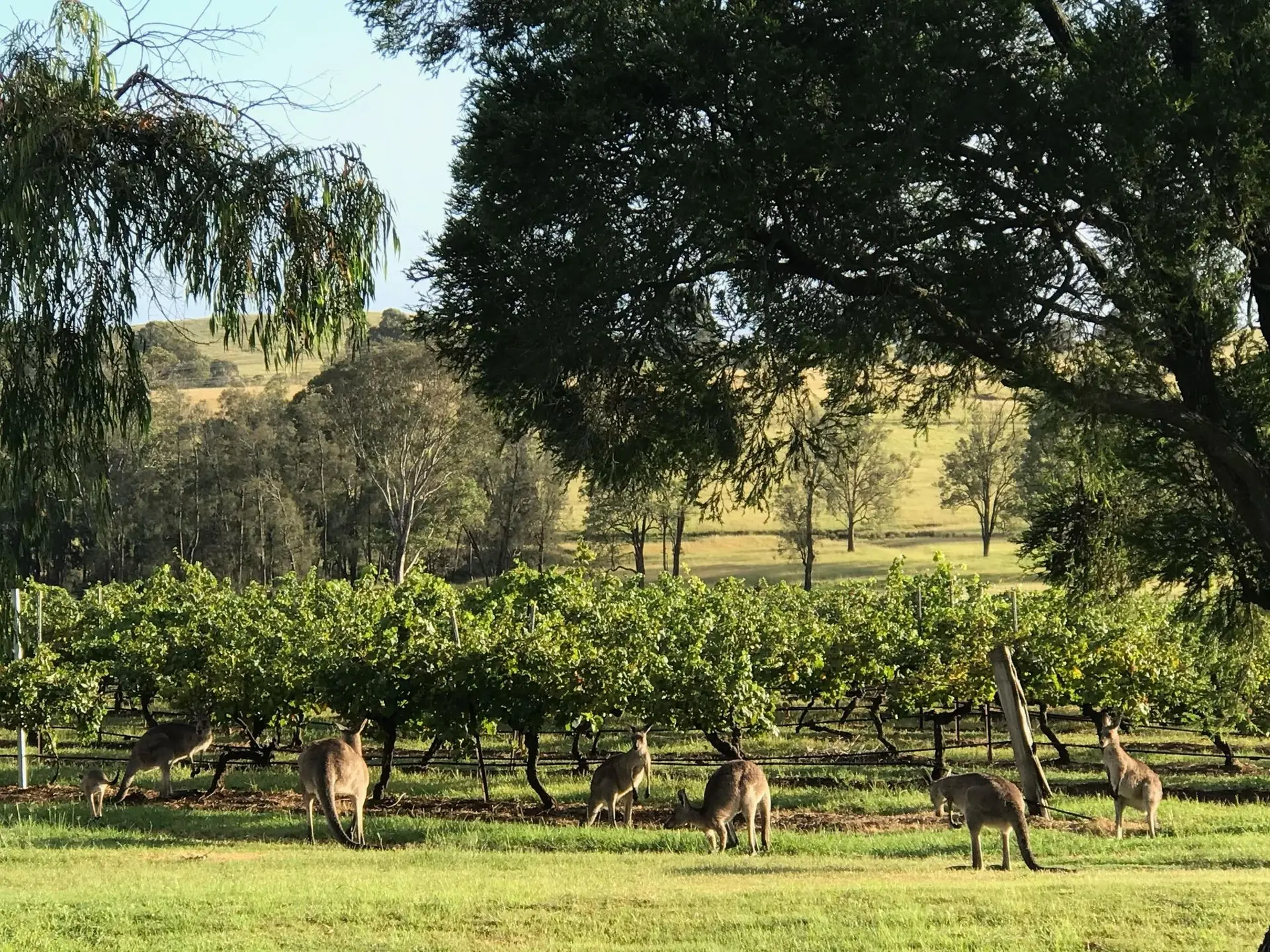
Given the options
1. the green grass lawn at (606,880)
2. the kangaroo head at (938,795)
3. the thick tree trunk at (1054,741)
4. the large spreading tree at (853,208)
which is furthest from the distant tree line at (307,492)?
the large spreading tree at (853,208)

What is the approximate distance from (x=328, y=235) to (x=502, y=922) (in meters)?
5.00

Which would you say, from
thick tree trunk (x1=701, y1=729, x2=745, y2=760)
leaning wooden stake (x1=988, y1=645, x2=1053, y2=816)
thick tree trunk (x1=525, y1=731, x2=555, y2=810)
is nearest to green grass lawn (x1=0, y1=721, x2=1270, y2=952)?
thick tree trunk (x1=525, y1=731, x2=555, y2=810)

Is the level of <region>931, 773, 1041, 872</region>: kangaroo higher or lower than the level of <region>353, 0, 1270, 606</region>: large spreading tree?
lower

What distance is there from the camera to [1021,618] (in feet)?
67.2

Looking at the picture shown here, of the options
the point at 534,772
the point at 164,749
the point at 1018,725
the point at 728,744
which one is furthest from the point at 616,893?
the point at 164,749

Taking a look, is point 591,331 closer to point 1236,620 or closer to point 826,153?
point 826,153

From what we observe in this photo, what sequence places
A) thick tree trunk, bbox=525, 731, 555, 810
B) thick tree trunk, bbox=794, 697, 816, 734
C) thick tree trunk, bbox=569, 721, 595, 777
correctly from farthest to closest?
thick tree trunk, bbox=794, 697, 816, 734 < thick tree trunk, bbox=569, 721, 595, 777 < thick tree trunk, bbox=525, 731, 555, 810

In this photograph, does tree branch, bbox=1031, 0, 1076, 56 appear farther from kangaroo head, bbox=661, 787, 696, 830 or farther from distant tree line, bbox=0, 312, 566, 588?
distant tree line, bbox=0, 312, 566, 588

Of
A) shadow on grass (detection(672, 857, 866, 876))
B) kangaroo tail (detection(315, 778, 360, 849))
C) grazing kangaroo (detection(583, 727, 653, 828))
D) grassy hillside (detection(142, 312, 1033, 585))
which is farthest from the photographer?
grassy hillside (detection(142, 312, 1033, 585))

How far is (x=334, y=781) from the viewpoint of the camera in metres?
13.5

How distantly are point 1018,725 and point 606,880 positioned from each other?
4.28 metres

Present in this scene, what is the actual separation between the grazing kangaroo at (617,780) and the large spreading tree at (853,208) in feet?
23.7

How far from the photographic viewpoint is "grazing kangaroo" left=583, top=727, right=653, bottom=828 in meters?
14.9

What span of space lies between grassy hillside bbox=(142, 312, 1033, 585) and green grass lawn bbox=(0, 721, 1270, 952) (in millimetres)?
43148
